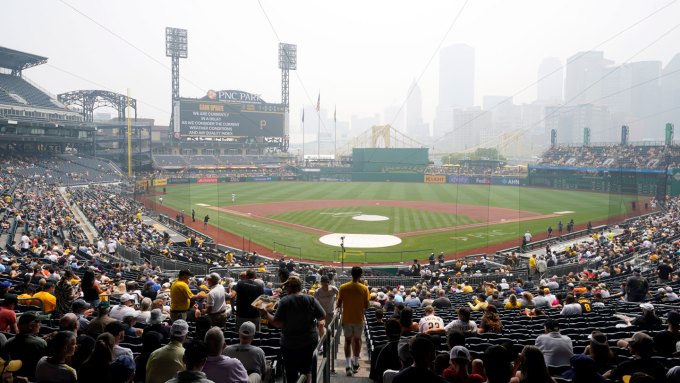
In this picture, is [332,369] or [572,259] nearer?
[332,369]

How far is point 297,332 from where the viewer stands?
20.1 feet

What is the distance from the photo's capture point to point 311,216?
45.2 metres

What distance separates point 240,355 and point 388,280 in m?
16.1

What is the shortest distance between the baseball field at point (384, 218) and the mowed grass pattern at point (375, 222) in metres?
0.08

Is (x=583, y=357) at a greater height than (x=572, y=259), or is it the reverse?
(x=583, y=357)

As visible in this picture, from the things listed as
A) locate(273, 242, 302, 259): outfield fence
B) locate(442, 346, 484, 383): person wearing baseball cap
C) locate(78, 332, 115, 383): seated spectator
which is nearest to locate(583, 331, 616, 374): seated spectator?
locate(442, 346, 484, 383): person wearing baseball cap

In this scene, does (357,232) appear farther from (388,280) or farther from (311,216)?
(388,280)

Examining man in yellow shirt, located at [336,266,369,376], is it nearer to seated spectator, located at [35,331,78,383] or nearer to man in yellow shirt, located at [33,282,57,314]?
seated spectator, located at [35,331,78,383]

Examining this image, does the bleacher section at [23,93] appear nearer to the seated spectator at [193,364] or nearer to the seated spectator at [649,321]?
the seated spectator at [193,364]

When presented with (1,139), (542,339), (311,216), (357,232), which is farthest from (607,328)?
(1,139)

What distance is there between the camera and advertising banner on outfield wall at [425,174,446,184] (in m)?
89.4

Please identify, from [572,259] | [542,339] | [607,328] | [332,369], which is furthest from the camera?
[572,259]

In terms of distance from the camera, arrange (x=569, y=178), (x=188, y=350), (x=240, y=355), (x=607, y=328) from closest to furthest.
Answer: (x=188, y=350) < (x=240, y=355) < (x=607, y=328) < (x=569, y=178)

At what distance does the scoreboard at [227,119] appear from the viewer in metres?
101
